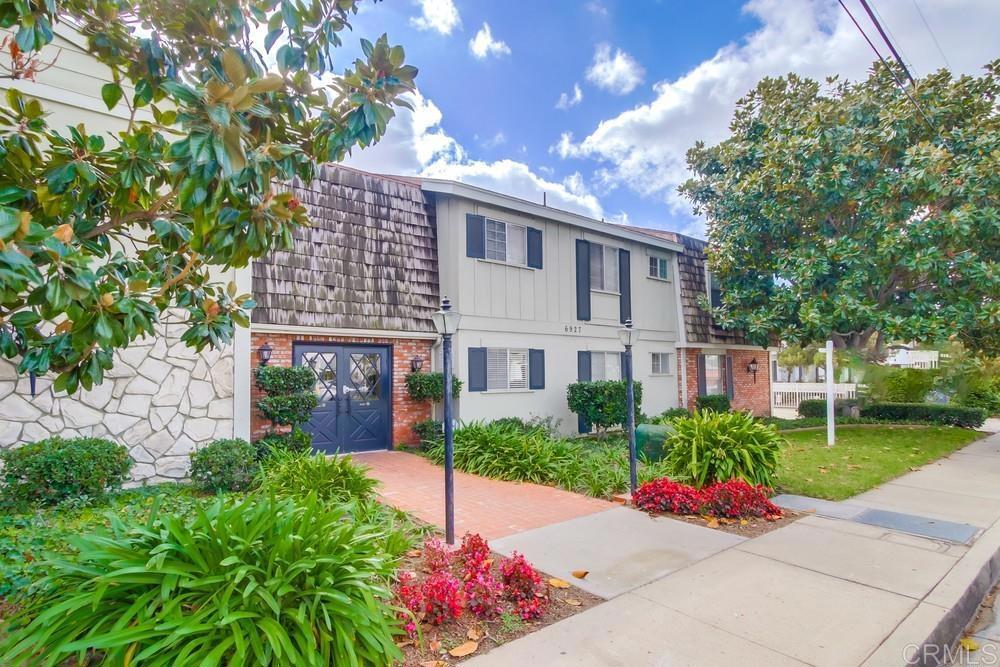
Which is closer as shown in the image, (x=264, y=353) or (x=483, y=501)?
(x=483, y=501)

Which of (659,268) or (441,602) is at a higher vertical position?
(659,268)

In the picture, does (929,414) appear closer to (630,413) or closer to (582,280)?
(582,280)

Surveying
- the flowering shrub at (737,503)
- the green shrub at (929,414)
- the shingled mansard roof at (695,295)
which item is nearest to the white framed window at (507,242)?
the shingled mansard roof at (695,295)

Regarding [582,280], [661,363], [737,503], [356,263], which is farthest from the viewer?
[661,363]

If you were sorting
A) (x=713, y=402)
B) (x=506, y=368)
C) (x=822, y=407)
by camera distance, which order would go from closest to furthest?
(x=506, y=368) → (x=713, y=402) → (x=822, y=407)

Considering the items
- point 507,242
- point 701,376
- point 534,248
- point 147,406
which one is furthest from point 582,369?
point 147,406

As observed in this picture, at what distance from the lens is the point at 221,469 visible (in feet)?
22.3

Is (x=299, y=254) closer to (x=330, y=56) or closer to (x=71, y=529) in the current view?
(x=71, y=529)

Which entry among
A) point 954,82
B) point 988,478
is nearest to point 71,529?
point 988,478

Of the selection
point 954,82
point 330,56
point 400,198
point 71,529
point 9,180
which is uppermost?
point 954,82

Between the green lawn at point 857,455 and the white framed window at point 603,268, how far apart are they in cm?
586

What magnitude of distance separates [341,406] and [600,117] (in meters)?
10.3

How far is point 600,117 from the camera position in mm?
14766

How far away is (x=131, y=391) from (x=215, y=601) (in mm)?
5575
